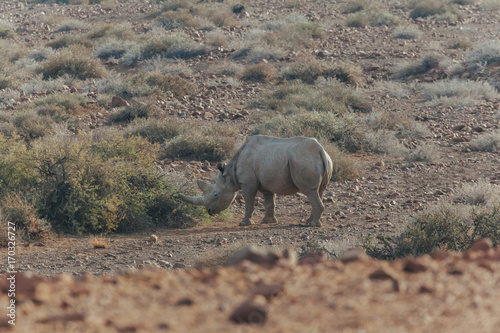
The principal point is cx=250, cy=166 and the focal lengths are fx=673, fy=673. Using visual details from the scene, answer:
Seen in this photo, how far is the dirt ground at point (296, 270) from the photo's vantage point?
3539 millimetres

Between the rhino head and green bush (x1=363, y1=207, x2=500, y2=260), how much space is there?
2811 mm

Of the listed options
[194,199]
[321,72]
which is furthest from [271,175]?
[321,72]

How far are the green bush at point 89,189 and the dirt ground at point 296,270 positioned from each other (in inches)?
14.7

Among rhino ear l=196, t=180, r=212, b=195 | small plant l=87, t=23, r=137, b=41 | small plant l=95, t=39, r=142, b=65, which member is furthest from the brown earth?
small plant l=87, t=23, r=137, b=41

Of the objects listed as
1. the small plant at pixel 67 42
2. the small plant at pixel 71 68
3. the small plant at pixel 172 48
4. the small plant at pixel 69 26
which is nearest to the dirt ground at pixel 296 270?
the small plant at pixel 71 68

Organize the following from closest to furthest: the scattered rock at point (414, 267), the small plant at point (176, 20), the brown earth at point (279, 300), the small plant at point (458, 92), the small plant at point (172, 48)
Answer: the brown earth at point (279, 300)
the scattered rock at point (414, 267)
the small plant at point (458, 92)
the small plant at point (172, 48)
the small plant at point (176, 20)

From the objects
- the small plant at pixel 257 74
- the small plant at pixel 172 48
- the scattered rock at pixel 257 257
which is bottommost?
the small plant at pixel 172 48

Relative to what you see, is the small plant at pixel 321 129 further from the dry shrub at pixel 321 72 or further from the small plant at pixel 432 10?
the small plant at pixel 432 10

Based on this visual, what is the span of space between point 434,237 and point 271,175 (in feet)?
10.1

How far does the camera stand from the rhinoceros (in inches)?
386

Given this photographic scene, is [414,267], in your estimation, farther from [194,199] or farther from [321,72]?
[321,72]

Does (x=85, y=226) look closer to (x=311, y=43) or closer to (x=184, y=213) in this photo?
(x=184, y=213)

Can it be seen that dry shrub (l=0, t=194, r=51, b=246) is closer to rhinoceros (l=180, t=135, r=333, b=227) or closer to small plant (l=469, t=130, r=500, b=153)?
rhinoceros (l=180, t=135, r=333, b=227)

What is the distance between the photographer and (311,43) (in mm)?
27703
